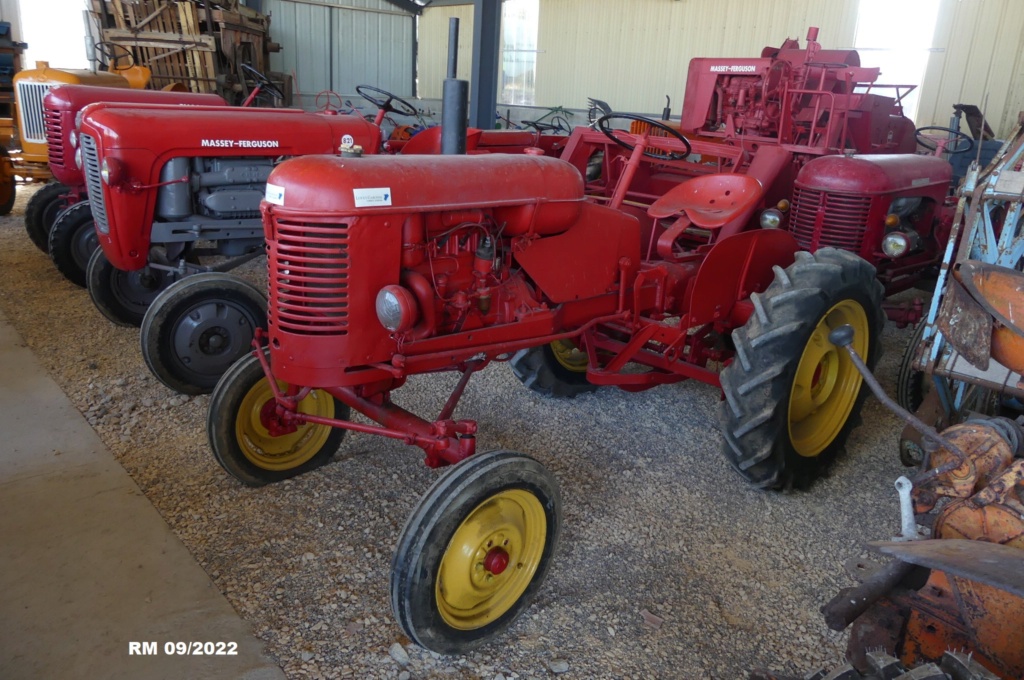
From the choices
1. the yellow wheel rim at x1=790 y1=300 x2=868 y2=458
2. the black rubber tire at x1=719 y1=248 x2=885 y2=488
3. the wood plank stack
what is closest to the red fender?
the black rubber tire at x1=719 y1=248 x2=885 y2=488

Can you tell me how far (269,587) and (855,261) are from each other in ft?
7.84

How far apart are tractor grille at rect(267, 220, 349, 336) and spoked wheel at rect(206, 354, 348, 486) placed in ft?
2.04

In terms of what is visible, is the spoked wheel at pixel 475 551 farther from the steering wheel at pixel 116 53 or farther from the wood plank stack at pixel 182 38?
the steering wheel at pixel 116 53

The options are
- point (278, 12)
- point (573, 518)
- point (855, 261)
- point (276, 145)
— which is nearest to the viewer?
point (573, 518)

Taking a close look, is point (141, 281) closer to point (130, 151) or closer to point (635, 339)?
point (130, 151)

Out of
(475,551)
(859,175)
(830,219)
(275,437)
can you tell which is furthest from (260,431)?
(859,175)

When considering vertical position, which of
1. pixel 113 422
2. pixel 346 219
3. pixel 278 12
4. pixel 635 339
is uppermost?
pixel 278 12

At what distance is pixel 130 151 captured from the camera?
3.55 meters

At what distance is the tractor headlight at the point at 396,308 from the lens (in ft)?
6.49

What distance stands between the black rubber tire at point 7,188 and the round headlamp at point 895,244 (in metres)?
7.54

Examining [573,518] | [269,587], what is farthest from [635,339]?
[269,587]

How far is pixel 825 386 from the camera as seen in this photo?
3068 mm

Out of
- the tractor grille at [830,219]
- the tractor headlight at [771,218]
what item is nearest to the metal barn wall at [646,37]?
the tractor grille at [830,219]

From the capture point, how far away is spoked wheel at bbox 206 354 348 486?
8.42 ft
